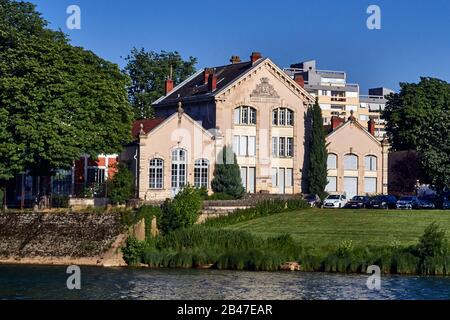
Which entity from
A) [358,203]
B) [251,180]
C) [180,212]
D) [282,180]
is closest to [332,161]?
[282,180]

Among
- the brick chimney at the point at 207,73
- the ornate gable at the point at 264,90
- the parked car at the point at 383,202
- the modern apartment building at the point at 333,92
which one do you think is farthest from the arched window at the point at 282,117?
the modern apartment building at the point at 333,92

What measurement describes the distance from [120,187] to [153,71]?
36.3m

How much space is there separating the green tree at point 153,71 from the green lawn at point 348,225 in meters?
41.4

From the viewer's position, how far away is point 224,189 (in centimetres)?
8469

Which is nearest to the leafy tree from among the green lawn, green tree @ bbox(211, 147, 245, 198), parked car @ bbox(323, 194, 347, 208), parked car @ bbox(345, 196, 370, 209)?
green tree @ bbox(211, 147, 245, 198)

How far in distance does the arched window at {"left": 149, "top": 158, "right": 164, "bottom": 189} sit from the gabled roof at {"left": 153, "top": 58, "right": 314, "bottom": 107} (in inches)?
310

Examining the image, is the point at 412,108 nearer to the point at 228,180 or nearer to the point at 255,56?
the point at 255,56

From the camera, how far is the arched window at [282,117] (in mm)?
90750

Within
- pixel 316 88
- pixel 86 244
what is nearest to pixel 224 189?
pixel 86 244

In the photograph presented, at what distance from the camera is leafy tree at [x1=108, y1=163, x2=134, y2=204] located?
259 feet

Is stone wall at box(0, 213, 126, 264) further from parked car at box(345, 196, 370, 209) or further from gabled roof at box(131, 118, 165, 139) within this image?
parked car at box(345, 196, 370, 209)

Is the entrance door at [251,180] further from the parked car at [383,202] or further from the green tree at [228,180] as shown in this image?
the parked car at [383,202]

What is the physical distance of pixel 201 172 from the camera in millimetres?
85812
